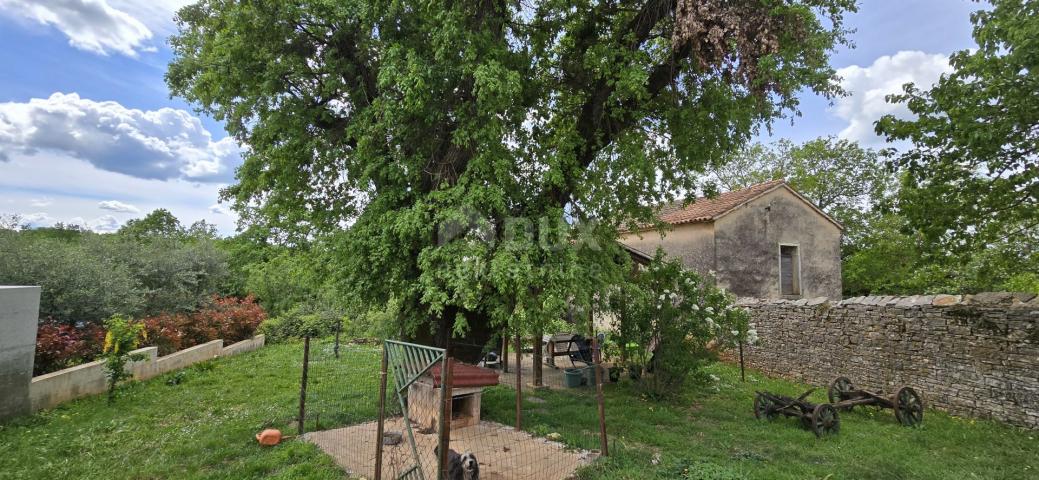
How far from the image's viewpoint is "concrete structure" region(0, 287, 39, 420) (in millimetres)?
6500

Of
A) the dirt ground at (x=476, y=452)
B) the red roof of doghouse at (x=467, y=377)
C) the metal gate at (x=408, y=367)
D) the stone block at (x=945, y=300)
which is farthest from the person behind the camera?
the stone block at (x=945, y=300)

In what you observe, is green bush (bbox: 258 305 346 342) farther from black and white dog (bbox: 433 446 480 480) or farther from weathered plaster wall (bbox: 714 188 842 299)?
weathered plaster wall (bbox: 714 188 842 299)

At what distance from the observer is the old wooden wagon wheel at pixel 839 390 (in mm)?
7625

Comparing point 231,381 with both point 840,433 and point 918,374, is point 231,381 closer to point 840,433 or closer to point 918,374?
point 840,433

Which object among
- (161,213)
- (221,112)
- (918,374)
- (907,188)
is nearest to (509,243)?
(221,112)

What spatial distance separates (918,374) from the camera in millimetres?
8172

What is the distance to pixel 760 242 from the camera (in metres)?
14.9

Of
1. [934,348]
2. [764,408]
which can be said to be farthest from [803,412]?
[934,348]

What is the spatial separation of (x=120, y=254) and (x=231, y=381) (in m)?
6.09

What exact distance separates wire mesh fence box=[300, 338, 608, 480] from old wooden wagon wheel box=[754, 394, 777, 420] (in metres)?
2.54

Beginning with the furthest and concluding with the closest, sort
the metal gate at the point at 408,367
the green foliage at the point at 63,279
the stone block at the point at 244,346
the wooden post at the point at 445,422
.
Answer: the stone block at the point at 244,346 → the green foliage at the point at 63,279 → the metal gate at the point at 408,367 → the wooden post at the point at 445,422

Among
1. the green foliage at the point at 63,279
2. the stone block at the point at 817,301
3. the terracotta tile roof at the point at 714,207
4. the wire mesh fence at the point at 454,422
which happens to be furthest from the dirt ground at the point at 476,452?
the terracotta tile roof at the point at 714,207

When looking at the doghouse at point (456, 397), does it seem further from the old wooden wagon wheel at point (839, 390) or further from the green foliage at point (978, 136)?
the green foliage at point (978, 136)

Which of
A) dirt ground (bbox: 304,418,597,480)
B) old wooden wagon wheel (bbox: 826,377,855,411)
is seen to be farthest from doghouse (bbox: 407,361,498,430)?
old wooden wagon wheel (bbox: 826,377,855,411)
